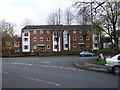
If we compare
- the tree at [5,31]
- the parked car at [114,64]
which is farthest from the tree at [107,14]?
the tree at [5,31]

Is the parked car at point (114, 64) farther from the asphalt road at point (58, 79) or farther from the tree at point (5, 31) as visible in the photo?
the tree at point (5, 31)

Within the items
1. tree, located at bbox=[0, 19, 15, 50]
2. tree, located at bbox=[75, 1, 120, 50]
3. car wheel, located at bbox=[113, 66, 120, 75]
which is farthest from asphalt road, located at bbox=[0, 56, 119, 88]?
tree, located at bbox=[0, 19, 15, 50]

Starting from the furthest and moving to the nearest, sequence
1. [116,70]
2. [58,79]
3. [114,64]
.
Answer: [114,64]
[116,70]
[58,79]

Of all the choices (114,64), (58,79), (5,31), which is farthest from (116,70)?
(5,31)

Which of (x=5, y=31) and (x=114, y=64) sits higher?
(x=5, y=31)

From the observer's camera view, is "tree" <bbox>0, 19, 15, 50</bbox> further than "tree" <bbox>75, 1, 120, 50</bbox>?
Yes

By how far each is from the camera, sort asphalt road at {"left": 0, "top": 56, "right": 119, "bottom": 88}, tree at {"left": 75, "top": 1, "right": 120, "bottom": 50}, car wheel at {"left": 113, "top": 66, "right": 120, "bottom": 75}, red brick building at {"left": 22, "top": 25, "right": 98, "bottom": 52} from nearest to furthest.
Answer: asphalt road at {"left": 0, "top": 56, "right": 119, "bottom": 88}
car wheel at {"left": 113, "top": 66, "right": 120, "bottom": 75}
tree at {"left": 75, "top": 1, "right": 120, "bottom": 50}
red brick building at {"left": 22, "top": 25, "right": 98, "bottom": 52}

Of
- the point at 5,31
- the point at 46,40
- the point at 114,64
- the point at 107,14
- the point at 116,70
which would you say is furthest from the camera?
the point at 46,40

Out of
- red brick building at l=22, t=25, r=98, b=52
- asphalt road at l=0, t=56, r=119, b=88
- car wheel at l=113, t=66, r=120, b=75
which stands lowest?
asphalt road at l=0, t=56, r=119, b=88

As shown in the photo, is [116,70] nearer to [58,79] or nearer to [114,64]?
[114,64]

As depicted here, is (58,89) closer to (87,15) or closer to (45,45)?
(87,15)

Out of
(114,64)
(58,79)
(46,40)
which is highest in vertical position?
(46,40)

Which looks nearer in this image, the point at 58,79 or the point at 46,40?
the point at 58,79

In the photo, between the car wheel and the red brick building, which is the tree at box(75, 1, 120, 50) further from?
the red brick building
